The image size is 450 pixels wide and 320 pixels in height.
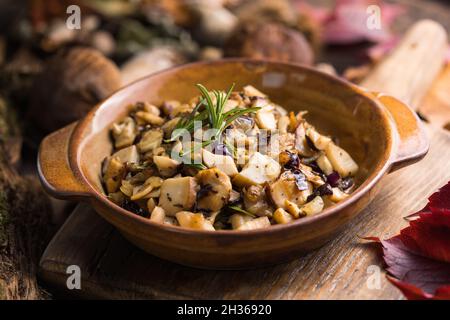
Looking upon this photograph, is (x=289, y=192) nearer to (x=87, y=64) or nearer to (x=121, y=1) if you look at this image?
(x=87, y=64)

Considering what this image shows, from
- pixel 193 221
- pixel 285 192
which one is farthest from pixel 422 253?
pixel 193 221

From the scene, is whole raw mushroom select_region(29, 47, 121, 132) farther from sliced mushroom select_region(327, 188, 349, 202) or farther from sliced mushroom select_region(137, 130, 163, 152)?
sliced mushroom select_region(327, 188, 349, 202)

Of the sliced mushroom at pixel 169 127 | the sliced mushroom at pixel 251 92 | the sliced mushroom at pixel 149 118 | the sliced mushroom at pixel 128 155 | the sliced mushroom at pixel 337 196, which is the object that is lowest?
→ the sliced mushroom at pixel 128 155

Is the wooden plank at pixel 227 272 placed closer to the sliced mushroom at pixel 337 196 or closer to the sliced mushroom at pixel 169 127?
the sliced mushroom at pixel 337 196

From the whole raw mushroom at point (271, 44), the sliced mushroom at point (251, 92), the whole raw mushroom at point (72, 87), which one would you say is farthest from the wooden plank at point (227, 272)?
the whole raw mushroom at point (271, 44)

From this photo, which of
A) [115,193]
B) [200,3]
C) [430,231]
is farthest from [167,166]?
[200,3]
